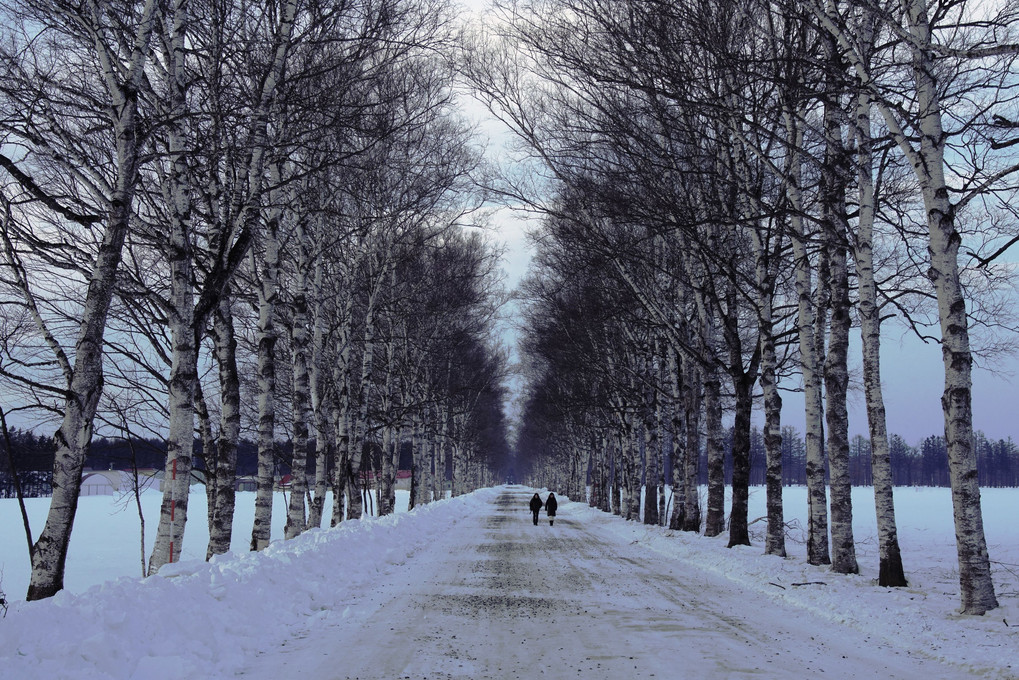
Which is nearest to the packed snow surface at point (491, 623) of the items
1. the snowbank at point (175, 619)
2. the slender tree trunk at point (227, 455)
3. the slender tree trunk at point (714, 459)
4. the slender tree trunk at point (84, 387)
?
the snowbank at point (175, 619)

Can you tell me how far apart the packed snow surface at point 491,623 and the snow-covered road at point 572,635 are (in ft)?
0.09

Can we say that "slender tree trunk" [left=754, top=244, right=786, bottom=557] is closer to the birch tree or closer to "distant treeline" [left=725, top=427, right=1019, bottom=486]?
the birch tree

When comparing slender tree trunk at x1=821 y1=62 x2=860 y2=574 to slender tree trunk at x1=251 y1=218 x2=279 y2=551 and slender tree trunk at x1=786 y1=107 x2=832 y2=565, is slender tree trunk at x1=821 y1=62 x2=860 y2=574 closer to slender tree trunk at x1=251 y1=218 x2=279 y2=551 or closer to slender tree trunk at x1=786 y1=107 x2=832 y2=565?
slender tree trunk at x1=786 y1=107 x2=832 y2=565

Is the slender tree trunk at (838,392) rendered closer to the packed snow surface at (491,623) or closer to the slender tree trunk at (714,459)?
the packed snow surface at (491,623)

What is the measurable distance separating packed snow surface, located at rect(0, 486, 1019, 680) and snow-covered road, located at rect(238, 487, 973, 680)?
1.1 inches

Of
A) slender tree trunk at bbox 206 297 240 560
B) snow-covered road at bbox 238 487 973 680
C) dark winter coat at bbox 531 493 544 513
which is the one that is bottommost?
dark winter coat at bbox 531 493 544 513

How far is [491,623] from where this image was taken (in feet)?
26.6

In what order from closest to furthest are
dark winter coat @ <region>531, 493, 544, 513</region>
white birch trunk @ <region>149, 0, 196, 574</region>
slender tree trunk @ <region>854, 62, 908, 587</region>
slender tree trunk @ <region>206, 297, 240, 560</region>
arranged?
white birch trunk @ <region>149, 0, 196, 574</region>
slender tree trunk @ <region>854, 62, 908, 587</region>
slender tree trunk @ <region>206, 297, 240, 560</region>
dark winter coat @ <region>531, 493, 544, 513</region>

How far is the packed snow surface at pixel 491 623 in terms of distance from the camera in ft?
18.9

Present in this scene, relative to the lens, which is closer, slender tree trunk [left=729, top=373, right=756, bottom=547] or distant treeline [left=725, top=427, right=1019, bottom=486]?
slender tree trunk [left=729, top=373, right=756, bottom=547]

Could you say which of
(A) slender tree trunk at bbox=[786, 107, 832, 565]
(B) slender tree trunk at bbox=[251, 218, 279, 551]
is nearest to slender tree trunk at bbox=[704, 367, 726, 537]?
(A) slender tree trunk at bbox=[786, 107, 832, 565]

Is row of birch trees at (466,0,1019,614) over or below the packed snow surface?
over

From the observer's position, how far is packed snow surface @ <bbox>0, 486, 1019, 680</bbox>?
5773 mm

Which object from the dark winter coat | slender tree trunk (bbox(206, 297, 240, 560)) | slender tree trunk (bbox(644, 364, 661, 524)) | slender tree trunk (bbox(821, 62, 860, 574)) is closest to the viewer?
slender tree trunk (bbox(821, 62, 860, 574))
